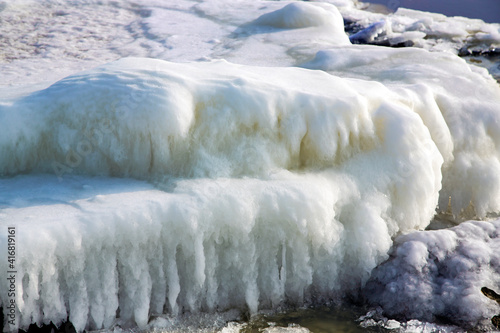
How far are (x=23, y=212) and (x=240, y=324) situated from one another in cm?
126

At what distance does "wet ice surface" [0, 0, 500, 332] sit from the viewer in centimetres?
262

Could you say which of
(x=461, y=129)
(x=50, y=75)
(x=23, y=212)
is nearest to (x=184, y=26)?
(x=50, y=75)

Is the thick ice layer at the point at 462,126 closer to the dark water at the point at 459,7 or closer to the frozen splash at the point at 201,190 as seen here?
the frozen splash at the point at 201,190

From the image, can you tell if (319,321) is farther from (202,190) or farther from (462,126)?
(462,126)

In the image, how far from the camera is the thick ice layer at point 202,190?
259 cm

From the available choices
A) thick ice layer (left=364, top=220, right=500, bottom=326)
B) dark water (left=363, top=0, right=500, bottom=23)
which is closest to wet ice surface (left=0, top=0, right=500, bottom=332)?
thick ice layer (left=364, top=220, right=500, bottom=326)

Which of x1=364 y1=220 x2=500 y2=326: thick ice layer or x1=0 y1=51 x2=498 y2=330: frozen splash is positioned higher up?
x1=0 y1=51 x2=498 y2=330: frozen splash

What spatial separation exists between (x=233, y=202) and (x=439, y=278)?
4.36 ft

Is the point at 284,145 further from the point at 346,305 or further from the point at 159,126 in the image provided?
the point at 346,305

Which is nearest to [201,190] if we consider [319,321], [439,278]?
[319,321]

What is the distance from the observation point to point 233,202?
276 centimetres

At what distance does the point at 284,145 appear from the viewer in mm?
3145

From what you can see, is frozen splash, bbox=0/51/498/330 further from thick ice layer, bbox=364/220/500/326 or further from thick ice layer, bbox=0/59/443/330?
thick ice layer, bbox=364/220/500/326

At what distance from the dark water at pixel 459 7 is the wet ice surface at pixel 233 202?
755 centimetres
